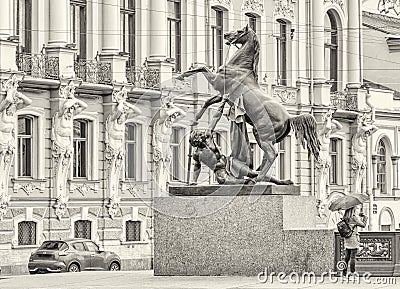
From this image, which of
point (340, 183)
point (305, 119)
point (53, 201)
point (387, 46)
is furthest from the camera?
point (387, 46)

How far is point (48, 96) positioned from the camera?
159 feet

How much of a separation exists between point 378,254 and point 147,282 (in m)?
7.43

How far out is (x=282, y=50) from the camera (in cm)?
6297

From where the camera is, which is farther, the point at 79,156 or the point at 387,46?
the point at 387,46

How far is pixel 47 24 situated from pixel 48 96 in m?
2.35

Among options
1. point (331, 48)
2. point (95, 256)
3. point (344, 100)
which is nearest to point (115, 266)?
point (95, 256)

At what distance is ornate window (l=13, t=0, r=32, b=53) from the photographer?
157ft

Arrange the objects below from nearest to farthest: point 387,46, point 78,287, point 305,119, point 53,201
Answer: point 78,287 < point 305,119 < point 53,201 < point 387,46

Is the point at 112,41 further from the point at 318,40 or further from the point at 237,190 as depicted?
the point at 237,190

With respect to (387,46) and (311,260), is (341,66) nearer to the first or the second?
(387,46)

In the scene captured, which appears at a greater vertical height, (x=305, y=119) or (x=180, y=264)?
(x=305, y=119)

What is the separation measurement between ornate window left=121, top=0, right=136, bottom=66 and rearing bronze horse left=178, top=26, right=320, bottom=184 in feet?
94.2

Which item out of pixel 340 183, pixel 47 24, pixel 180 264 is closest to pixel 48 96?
pixel 47 24

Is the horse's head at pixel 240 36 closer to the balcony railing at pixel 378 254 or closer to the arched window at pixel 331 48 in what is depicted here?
the balcony railing at pixel 378 254
